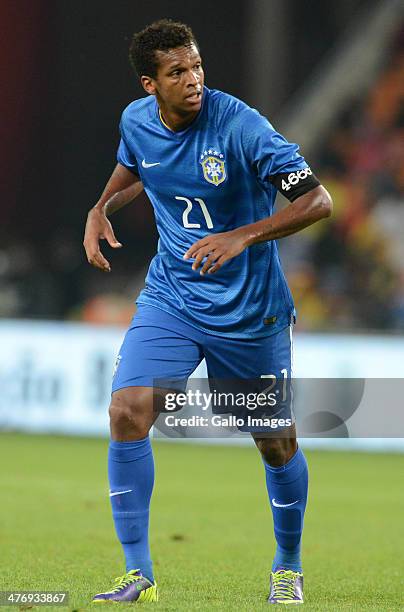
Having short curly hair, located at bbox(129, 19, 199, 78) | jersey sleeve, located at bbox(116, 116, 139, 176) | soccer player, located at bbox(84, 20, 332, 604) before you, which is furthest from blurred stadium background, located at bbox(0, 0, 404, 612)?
short curly hair, located at bbox(129, 19, 199, 78)

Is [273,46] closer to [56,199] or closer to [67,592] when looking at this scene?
[56,199]

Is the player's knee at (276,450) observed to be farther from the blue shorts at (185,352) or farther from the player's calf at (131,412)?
the player's calf at (131,412)

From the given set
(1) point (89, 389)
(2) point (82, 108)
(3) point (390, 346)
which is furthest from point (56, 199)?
(3) point (390, 346)

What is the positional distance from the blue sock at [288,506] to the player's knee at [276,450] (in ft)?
0.08

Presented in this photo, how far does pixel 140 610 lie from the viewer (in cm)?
452

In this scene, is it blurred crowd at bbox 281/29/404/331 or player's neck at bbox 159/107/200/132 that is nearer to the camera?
player's neck at bbox 159/107/200/132

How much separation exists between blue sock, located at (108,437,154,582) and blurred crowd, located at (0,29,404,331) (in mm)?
8485

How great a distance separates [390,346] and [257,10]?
6873 millimetres

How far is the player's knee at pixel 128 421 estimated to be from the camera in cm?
482

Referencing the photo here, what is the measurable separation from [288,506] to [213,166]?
4.59 ft

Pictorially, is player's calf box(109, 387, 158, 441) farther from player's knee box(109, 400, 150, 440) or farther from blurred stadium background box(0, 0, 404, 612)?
blurred stadium background box(0, 0, 404, 612)

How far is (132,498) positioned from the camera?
488 cm

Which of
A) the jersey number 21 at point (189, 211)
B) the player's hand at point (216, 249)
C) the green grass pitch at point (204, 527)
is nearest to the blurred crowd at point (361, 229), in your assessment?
the green grass pitch at point (204, 527)

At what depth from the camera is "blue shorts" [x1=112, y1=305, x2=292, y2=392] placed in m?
4.96
